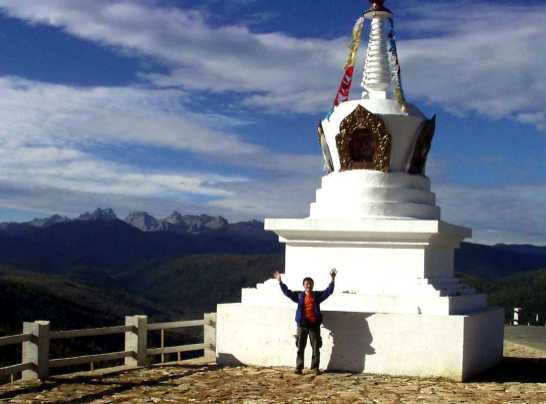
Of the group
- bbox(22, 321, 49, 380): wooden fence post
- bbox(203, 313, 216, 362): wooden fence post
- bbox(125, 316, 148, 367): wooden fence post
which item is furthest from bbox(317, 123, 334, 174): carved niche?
bbox(22, 321, 49, 380): wooden fence post

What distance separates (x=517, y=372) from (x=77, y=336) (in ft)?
23.7

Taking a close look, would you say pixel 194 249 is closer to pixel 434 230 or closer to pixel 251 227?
pixel 251 227

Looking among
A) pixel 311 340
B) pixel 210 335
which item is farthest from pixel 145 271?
pixel 311 340

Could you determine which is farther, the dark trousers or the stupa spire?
the stupa spire

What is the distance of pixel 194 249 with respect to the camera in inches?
5994

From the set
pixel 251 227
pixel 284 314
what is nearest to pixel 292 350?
pixel 284 314

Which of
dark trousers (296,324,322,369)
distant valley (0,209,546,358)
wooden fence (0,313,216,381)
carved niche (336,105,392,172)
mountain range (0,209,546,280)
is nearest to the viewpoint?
wooden fence (0,313,216,381)

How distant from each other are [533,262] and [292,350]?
468 feet

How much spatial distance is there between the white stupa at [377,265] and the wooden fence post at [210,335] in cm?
92

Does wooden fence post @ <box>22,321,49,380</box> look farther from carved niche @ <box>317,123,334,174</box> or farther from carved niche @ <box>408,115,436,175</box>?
carved niche @ <box>408,115,436,175</box>

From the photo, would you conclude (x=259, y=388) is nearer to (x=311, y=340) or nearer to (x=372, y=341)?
(x=311, y=340)

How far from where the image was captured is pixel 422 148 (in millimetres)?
14086

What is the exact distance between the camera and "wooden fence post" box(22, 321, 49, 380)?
1123cm

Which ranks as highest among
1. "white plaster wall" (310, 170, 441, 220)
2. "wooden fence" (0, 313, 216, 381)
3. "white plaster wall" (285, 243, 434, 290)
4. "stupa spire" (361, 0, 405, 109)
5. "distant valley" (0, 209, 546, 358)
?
"stupa spire" (361, 0, 405, 109)
